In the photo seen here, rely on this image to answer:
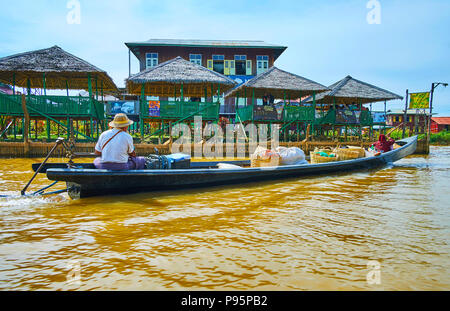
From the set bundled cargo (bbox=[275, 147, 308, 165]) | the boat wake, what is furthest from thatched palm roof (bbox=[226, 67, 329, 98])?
the boat wake

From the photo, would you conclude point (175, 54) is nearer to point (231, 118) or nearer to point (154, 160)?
point (231, 118)

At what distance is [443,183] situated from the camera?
661 centimetres

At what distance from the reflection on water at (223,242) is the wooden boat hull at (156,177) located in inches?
7.4

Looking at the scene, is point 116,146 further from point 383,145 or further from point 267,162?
point 383,145

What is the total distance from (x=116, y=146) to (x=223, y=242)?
2.50 meters

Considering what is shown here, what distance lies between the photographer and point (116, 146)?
14.9ft

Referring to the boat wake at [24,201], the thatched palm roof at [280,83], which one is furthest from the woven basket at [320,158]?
the thatched palm roof at [280,83]

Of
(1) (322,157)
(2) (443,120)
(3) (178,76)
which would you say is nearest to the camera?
(1) (322,157)

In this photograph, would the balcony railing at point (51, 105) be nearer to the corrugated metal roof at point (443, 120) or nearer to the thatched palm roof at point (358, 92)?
the thatched palm roof at point (358, 92)

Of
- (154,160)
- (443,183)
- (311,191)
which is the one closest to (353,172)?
(443,183)

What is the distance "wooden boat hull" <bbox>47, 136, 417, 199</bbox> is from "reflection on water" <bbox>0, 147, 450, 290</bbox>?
0.19 m

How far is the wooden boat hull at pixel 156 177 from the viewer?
4.38 m

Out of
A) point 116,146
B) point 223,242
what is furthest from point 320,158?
point 223,242
